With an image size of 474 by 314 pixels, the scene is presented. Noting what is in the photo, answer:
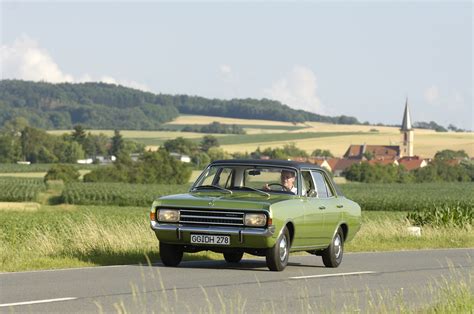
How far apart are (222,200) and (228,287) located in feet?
8.28

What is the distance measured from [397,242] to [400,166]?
147 meters

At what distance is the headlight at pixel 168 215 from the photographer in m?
16.7

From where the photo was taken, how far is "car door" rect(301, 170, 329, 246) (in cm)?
1769

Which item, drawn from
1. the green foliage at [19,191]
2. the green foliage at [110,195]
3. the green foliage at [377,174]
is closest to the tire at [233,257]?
the green foliage at [110,195]

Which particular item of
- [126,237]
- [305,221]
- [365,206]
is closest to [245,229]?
[305,221]

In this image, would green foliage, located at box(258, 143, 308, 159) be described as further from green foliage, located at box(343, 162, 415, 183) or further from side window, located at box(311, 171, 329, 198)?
side window, located at box(311, 171, 329, 198)

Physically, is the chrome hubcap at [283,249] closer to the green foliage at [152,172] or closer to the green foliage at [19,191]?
the green foliage at [19,191]

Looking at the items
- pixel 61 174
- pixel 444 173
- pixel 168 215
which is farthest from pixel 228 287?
pixel 444 173

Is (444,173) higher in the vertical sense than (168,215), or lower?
lower

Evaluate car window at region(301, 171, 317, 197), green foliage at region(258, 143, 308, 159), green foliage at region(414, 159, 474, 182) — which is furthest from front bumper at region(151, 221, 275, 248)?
green foliage at region(258, 143, 308, 159)

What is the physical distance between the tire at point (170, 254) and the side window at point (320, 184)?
2.61 meters

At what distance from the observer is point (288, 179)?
1802 centimetres

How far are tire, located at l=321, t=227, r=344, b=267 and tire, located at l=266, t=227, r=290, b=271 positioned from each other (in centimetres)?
150

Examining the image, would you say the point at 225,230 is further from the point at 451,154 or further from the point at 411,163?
the point at 411,163
